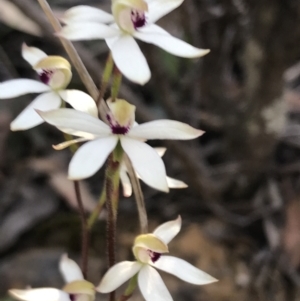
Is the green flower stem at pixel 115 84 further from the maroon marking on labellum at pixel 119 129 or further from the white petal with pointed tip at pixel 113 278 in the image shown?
the white petal with pointed tip at pixel 113 278

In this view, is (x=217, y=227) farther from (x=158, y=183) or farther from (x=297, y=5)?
(x=158, y=183)

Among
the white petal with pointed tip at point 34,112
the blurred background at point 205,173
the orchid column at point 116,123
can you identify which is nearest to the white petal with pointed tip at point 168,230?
the orchid column at point 116,123

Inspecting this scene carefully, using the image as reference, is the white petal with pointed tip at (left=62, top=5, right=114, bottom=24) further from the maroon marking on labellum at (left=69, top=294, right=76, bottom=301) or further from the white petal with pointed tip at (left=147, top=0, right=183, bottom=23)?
the maroon marking on labellum at (left=69, top=294, right=76, bottom=301)

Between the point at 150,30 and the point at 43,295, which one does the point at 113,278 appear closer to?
the point at 43,295

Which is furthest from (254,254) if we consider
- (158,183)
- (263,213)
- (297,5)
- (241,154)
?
(158,183)

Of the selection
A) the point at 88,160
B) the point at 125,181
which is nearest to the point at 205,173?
the point at 125,181
